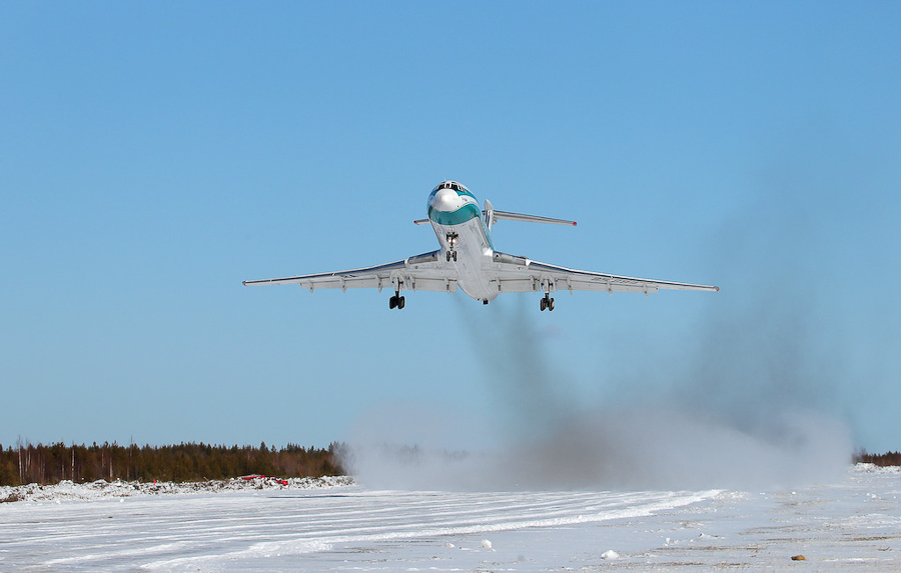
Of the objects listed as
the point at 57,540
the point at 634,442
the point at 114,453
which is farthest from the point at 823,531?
the point at 114,453

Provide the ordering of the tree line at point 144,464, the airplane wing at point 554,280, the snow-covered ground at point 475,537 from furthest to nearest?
the tree line at point 144,464 < the airplane wing at point 554,280 < the snow-covered ground at point 475,537

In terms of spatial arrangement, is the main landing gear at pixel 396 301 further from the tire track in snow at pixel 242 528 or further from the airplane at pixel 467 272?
the tire track in snow at pixel 242 528

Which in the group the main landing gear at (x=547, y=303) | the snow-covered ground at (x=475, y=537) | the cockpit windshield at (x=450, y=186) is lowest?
the snow-covered ground at (x=475, y=537)

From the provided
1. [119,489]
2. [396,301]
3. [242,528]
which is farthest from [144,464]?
[242,528]

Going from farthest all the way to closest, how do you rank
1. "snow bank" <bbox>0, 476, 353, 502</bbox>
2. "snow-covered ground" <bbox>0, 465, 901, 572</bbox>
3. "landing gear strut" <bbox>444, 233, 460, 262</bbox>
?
1. "snow bank" <bbox>0, 476, 353, 502</bbox>
2. "landing gear strut" <bbox>444, 233, 460, 262</bbox>
3. "snow-covered ground" <bbox>0, 465, 901, 572</bbox>

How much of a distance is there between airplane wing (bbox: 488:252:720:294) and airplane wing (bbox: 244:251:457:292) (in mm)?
2905

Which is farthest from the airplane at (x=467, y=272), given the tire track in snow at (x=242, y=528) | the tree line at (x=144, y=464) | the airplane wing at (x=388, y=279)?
the tree line at (x=144, y=464)

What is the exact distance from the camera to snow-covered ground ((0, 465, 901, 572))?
14.8 meters

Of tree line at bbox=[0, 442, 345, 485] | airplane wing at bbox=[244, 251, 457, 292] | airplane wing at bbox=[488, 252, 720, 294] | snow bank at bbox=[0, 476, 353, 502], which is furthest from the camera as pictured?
tree line at bbox=[0, 442, 345, 485]

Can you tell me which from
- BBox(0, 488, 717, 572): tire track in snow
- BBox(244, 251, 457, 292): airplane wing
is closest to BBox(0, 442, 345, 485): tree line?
BBox(244, 251, 457, 292): airplane wing

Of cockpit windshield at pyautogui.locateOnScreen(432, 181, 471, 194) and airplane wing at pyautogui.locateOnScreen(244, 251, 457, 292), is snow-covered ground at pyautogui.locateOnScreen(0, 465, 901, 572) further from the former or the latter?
airplane wing at pyautogui.locateOnScreen(244, 251, 457, 292)

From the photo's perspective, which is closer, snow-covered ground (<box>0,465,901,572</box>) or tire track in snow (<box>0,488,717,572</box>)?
snow-covered ground (<box>0,465,901,572</box>)

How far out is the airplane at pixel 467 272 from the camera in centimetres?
3947

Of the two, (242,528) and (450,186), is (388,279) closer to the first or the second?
(450,186)
